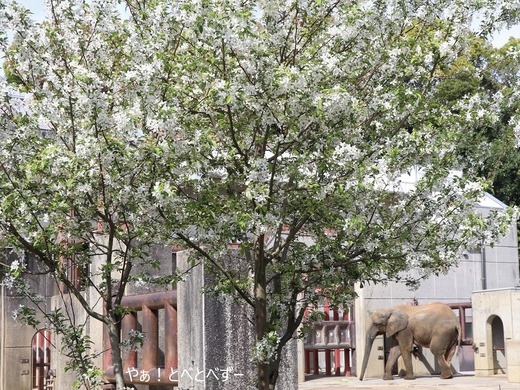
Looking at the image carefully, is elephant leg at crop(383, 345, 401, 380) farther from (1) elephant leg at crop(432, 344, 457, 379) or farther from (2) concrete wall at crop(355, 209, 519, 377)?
(1) elephant leg at crop(432, 344, 457, 379)

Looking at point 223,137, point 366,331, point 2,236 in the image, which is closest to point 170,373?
point 2,236

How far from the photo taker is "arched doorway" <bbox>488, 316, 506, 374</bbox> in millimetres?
28078

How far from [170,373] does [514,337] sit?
14384 mm

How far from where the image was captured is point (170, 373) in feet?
49.2

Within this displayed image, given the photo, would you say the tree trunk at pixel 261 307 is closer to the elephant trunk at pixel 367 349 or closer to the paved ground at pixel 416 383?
the paved ground at pixel 416 383

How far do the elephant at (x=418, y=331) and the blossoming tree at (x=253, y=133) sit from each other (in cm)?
1612

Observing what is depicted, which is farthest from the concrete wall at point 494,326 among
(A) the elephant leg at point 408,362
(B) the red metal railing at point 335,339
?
(B) the red metal railing at point 335,339

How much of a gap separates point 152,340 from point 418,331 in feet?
42.0

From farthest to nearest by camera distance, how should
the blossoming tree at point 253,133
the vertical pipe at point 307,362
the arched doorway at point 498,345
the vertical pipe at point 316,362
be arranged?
the vertical pipe at point 307,362 → the vertical pipe at point 316,362 → the arched doorway at point 498,345 → the blossoming tree at point 253,133

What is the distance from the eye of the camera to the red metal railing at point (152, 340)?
15.2 meters

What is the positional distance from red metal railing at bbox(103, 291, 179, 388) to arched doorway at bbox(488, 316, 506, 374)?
1408 centimetres

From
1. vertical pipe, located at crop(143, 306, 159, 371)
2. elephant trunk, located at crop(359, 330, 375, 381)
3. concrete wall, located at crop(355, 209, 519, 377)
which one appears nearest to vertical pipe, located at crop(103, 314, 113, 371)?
vertical pipe, located at crop(143, 306, 159, 371)

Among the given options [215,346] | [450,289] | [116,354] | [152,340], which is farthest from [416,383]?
[116,354]

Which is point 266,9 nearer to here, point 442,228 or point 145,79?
point 145,79
